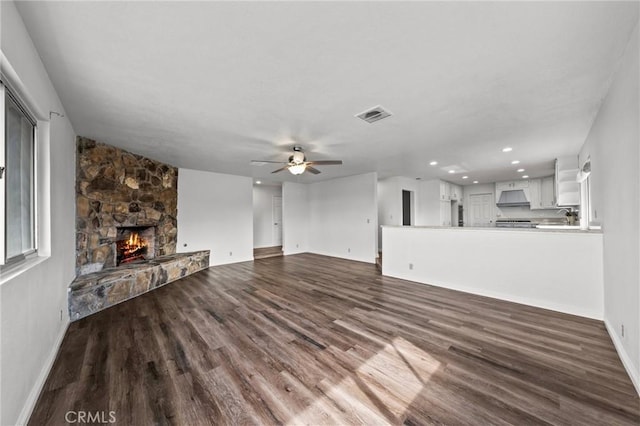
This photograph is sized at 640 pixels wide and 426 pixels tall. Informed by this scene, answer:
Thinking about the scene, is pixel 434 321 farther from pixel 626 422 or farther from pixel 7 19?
pixel 7 19

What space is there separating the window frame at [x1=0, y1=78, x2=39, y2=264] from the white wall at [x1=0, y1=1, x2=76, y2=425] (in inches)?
2.7

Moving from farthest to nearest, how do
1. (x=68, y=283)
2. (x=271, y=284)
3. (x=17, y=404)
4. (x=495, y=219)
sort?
1. (x=495, y=219)
2. (x=271, y=284)
3. (x=68, y=283)
4. (x=17, y=404)

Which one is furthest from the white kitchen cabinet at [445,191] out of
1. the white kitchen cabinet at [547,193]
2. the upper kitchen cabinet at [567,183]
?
the upper kitchen cabinet at [567,183]

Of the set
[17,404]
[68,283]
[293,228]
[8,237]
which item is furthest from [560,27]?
[293,228]

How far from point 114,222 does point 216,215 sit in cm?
224

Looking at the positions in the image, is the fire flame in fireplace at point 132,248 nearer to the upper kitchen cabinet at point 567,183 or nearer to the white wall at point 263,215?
the white wall at point 263,215

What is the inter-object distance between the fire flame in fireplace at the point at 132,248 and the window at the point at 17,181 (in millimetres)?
3068

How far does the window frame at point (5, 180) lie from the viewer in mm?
1346

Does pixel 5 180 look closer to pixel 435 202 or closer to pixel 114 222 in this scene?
pixel 114 222

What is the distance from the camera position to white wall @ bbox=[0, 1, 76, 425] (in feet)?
4.30

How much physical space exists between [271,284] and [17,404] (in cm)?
304

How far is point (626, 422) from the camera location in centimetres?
141
